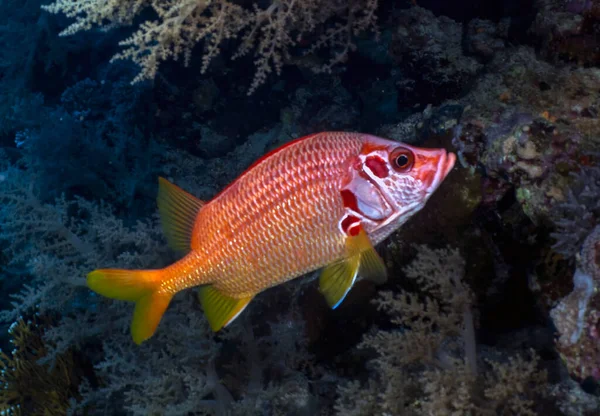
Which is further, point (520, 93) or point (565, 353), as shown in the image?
point (520, 93)

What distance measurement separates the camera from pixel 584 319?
89.4 inches

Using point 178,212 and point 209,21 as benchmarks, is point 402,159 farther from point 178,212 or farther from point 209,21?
point 209,21

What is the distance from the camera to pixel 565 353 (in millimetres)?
2338

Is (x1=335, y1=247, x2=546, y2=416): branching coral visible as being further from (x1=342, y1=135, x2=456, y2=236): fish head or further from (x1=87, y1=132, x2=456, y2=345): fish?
(x1=342, y1=135, x2=456, y2=236): fish head

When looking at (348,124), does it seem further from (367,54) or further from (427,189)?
(427,189)

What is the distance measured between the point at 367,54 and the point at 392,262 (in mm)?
3692

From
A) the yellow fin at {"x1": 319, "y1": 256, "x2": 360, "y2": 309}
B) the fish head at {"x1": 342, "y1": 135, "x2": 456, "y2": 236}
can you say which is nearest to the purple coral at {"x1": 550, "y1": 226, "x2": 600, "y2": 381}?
the fish head at {"x1": 342, "y1": 135, "x2": 456, "y2": 236}

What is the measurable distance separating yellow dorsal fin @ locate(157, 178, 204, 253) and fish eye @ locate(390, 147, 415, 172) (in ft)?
3.69

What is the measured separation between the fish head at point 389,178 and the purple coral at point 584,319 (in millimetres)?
885

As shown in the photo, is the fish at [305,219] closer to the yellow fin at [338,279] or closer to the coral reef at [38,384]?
the yellow fin at [338,279]

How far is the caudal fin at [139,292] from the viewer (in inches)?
92.8

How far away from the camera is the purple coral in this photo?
87.9 inches

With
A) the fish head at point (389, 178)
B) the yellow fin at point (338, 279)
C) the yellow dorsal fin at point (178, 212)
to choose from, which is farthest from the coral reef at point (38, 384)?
the fish head at point (389, 178)

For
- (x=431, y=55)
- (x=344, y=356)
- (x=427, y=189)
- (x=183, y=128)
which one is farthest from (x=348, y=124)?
(x=427, y=189)
